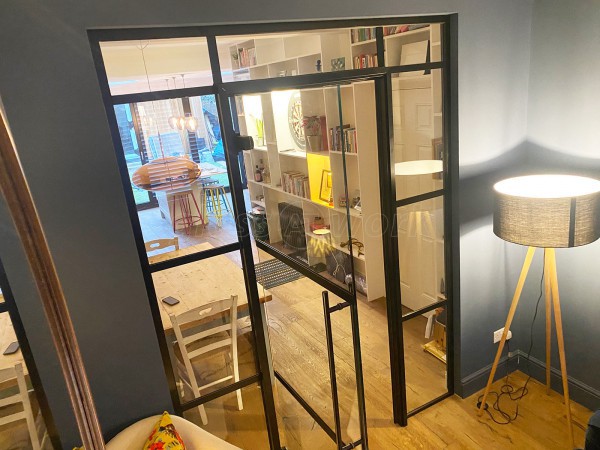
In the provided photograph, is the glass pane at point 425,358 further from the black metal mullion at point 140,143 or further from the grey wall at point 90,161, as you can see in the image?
the black metal mullion at point 140,143

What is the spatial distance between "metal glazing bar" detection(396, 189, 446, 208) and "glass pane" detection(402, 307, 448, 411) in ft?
2.52

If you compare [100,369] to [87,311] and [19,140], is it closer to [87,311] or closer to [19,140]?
[87,311]

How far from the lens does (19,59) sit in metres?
1.44

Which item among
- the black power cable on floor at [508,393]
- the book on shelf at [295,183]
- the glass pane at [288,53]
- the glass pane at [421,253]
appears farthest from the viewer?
the book on shelf at [295,183]

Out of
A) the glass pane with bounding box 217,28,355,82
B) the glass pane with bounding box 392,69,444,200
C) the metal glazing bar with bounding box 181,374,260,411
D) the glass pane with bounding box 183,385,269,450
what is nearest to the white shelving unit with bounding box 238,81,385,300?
the glass pane with bounding box 217,28,355,82

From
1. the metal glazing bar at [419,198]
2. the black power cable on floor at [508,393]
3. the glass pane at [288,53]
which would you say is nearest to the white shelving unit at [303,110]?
the glass pane at [288,53]

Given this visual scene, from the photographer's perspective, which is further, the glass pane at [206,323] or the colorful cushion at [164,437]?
the glass pane at [206,323]

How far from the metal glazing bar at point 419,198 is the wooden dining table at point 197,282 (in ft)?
3.16

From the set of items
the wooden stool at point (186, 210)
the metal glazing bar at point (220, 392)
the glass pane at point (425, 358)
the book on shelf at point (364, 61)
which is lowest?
the glass pane at point (425, 358)

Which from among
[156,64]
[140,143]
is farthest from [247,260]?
[156,64]

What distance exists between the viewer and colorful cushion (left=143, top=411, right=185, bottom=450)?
1798mm

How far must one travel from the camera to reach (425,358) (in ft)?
10.0

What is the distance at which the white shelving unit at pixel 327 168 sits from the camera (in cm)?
238

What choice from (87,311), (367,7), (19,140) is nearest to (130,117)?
(19,140)
